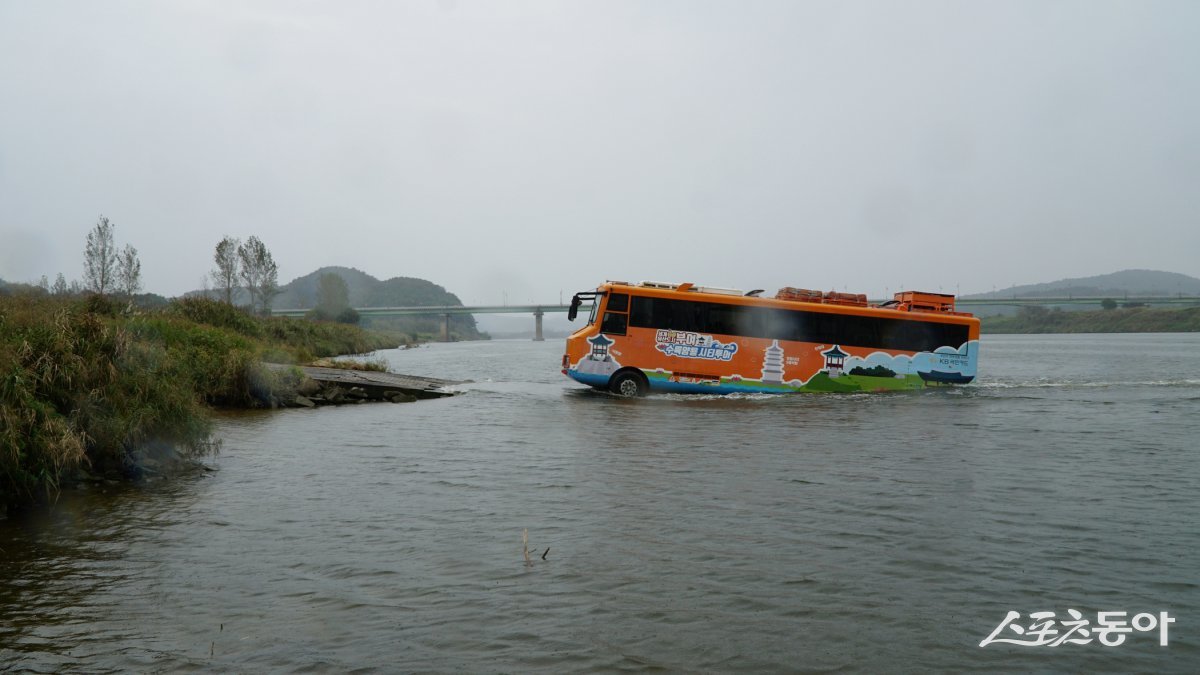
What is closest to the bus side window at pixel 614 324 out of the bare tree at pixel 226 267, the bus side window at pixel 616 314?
the bus side window at pixel 616 314

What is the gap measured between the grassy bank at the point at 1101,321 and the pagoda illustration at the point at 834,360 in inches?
4521

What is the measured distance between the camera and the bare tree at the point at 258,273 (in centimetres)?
6719

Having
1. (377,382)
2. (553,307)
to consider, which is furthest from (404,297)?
(377,382)

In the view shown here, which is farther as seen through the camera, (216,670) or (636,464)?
(636,464)

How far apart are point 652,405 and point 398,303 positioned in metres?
150

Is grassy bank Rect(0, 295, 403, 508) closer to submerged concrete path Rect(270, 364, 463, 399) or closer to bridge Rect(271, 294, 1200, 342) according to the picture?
submerged concrete path Rect(270, 364, 463, 399)

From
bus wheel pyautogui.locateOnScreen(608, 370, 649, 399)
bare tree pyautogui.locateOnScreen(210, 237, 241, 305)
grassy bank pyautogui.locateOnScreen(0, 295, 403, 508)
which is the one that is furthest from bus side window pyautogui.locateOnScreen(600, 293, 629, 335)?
bare tree pyautogui.locateOnScreen(210, 237, 241, 305)

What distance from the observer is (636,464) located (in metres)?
11.7

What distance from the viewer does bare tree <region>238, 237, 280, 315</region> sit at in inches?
2645

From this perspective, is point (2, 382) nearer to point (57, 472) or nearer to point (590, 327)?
point (57, 472)

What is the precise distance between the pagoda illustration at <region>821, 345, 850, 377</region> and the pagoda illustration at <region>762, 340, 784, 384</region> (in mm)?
1402

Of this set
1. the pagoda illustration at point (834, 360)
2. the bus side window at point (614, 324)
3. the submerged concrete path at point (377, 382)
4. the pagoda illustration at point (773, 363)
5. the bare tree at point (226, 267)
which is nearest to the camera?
the bus side window at point (614, 324)

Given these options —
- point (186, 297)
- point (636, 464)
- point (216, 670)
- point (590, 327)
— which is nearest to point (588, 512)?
point (636, 464)

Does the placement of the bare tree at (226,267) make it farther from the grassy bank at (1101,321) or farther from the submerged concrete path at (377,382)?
the grassy bank at (1101,321)
